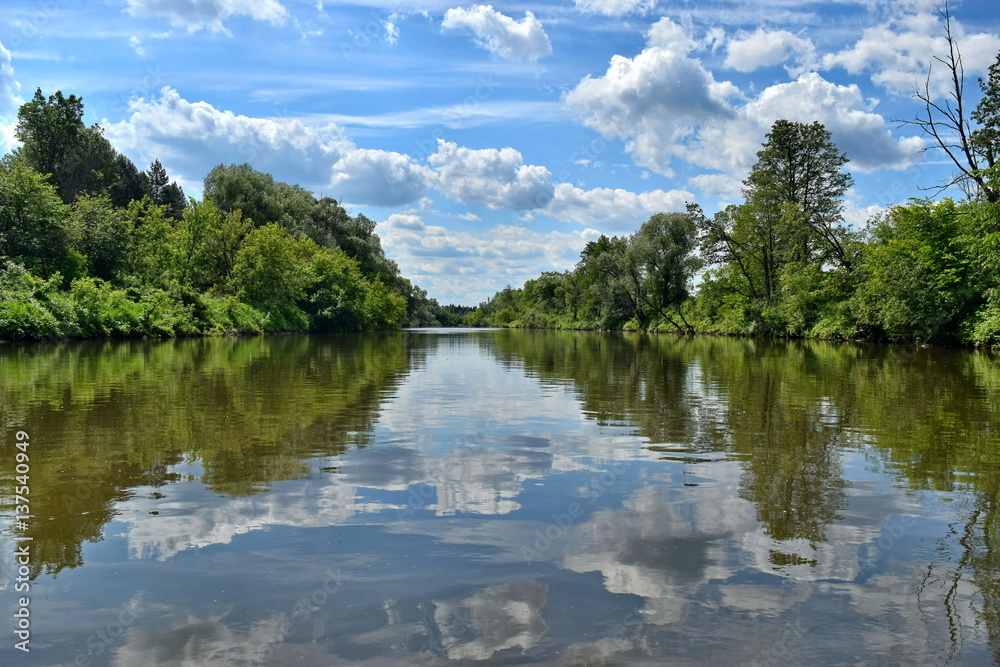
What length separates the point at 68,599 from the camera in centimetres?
436

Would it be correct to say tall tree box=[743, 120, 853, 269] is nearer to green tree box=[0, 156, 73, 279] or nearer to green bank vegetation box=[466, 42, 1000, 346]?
green bank vegetation box=[466, 42, 1000, 346]

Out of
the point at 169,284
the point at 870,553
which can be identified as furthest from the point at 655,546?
the point at 169,284

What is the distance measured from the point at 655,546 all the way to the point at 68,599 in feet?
14.3

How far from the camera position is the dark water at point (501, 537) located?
394 centimetres

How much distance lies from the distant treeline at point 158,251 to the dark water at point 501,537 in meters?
32.0

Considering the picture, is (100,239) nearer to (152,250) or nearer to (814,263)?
(152,250)

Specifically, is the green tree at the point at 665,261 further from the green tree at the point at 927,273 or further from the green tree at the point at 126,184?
the green tree at the point at 126,184

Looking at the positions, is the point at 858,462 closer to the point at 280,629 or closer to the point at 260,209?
A: the point at 280,629

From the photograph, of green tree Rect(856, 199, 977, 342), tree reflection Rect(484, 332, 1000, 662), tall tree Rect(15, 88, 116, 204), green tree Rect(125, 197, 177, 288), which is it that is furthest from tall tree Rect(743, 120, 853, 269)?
tall tree Rect(15, 88, 116, 204)

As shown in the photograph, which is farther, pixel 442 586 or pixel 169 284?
pixel 169 284

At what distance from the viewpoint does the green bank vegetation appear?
114 feet

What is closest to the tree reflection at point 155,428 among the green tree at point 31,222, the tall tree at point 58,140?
the green tree at point 31,222

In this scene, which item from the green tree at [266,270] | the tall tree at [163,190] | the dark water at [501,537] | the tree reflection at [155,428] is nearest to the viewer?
the dark water at [501,537]

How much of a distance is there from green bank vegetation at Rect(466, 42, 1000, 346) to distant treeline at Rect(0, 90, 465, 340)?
3580 centimetres
